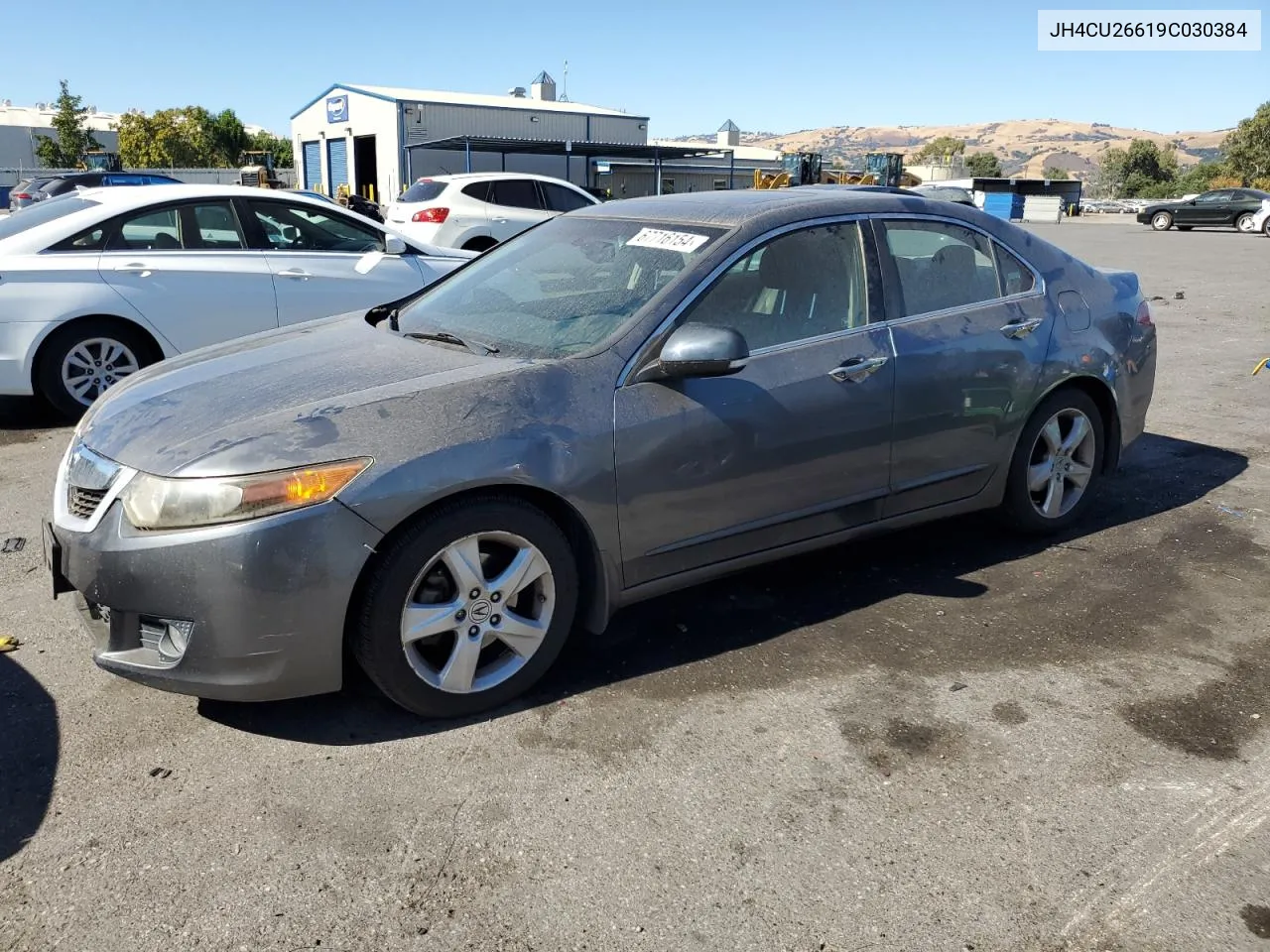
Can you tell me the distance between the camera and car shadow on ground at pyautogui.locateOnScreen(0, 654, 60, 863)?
8.86 feet

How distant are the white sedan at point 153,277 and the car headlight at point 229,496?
11.5 ft

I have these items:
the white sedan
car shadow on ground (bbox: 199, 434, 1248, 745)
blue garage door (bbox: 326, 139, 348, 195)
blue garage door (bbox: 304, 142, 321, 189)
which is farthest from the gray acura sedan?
blue garage door (bbox: 304, 142, 321, 189)

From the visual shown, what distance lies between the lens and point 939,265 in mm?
4332

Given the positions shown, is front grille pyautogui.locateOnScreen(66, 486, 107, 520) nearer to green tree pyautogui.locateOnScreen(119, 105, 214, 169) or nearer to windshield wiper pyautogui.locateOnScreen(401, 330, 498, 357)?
windshield wiper pyautogui.locateOnScreen(401, 330, 498, 357)

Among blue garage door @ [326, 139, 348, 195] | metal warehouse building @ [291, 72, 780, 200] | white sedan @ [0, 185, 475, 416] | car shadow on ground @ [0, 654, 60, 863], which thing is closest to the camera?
car shadow on ground @ [0, 654, 60, 863]

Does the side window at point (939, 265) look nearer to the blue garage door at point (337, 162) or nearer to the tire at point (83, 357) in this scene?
the tire at point (83, 357)

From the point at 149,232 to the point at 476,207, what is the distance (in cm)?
866

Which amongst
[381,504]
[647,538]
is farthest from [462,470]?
[647,538]

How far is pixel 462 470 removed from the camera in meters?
3.02

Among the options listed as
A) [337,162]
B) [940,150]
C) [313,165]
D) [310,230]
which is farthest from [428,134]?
[940,150]

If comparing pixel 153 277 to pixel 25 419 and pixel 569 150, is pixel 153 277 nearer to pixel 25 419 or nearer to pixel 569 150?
pixel 25 419

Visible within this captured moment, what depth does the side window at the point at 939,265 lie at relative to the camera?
418 centimetres

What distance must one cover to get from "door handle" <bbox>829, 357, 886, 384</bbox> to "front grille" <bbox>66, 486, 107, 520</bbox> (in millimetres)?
2494

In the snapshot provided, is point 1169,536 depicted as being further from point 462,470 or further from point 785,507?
point 462,470
